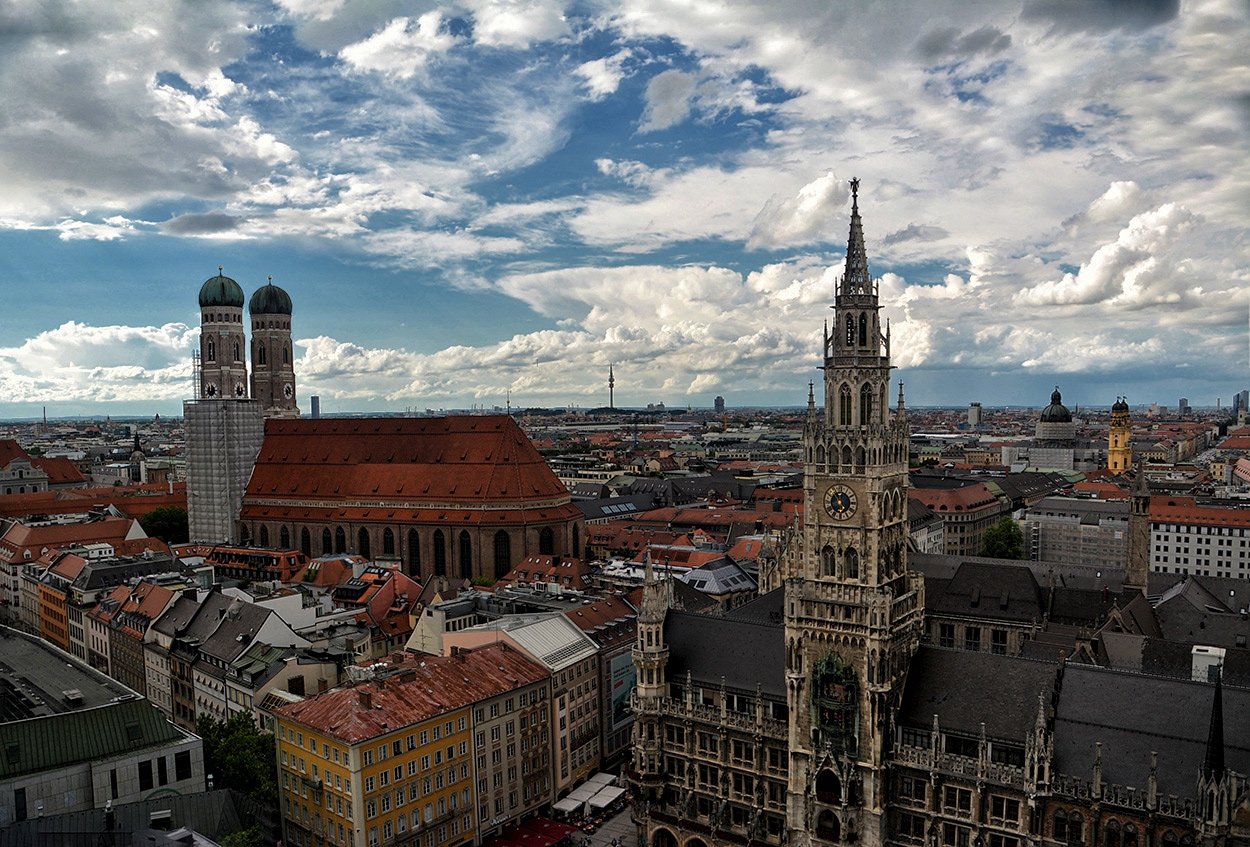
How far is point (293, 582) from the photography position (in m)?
125

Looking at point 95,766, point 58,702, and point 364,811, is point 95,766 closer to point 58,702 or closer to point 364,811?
point 58,702

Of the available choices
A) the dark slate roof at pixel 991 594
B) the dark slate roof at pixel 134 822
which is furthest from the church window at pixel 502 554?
the dark slate roof at pixel 134 822

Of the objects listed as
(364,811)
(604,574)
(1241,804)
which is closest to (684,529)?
(604,574)

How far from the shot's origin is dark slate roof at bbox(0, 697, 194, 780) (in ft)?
180

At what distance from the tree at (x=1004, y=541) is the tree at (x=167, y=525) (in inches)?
5942

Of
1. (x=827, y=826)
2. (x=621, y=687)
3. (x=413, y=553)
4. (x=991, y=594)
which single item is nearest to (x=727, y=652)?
(x=827, y=826)

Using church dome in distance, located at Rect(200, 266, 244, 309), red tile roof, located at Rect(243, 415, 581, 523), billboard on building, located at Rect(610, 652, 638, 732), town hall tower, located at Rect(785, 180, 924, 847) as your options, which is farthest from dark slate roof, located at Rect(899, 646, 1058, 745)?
church dome in distance, located at Rect(200, 266, 244, 309)

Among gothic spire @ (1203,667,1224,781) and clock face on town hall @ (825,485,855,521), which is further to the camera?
clock face on town hall @ (825,485,855,521)

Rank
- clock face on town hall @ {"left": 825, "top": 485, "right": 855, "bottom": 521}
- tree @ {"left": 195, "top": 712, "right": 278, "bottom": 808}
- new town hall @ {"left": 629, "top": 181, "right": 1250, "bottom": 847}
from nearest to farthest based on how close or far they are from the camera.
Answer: new town hall @ {"left": 629, "top": 181, "right": 1250, "bottom": 847} < clock face on town hall @ {"left": 825, "top": 485, "right": 855, "bottom": 521} < tree @ {"left": 195, "top": 712, "right": 278, "bottom": 808}

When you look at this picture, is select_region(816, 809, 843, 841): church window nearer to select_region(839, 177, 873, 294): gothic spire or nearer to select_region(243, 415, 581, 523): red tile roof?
select_region(839, 177, 873, 294): gothic spire

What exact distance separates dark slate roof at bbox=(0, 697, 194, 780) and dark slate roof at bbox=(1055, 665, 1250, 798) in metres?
56.7

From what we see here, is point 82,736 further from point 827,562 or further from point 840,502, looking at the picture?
point 840,502

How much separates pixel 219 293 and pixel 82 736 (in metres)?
129

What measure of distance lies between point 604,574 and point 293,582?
4324 centimetres
